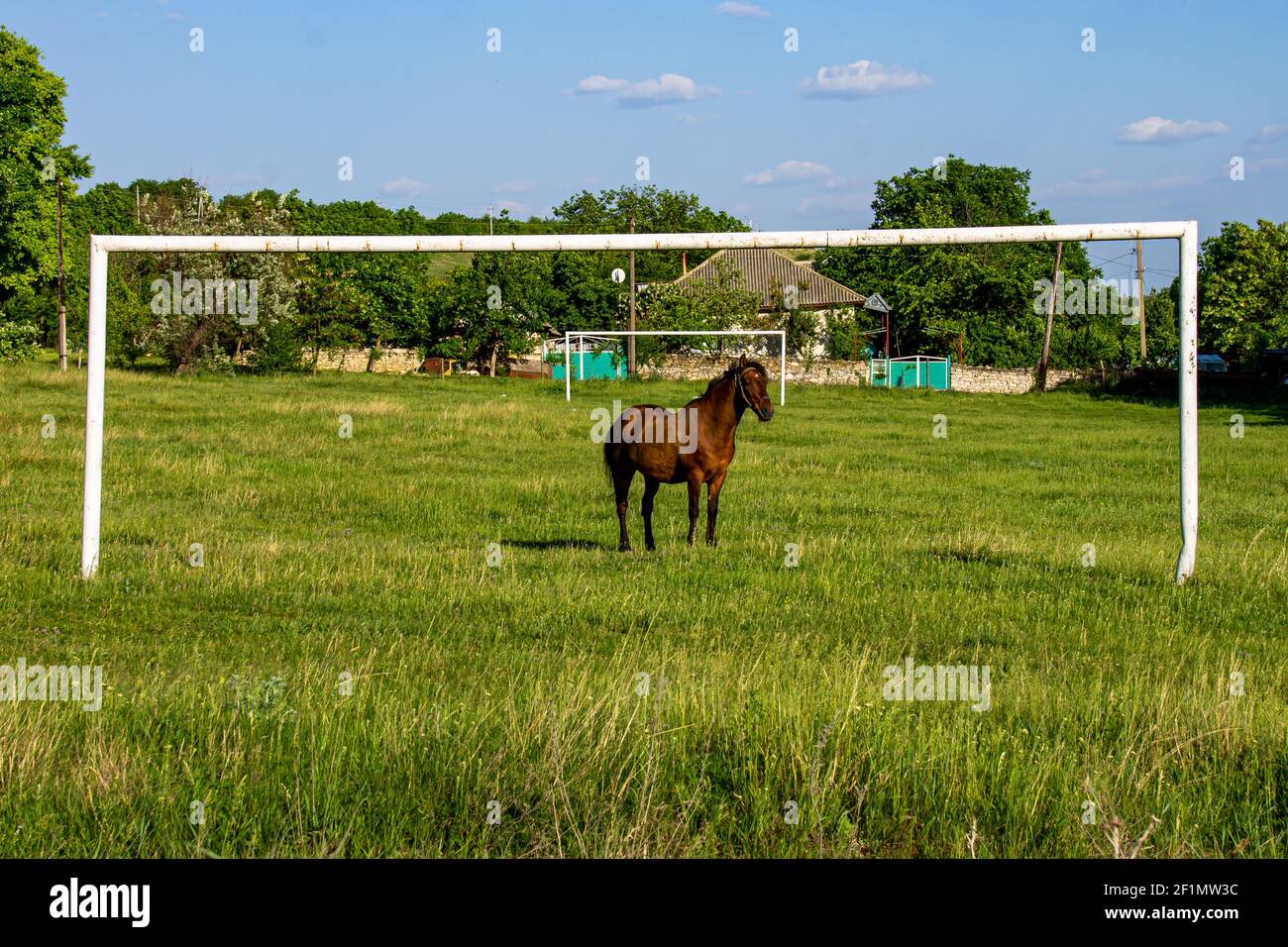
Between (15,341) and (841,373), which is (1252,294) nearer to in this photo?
(841,373)

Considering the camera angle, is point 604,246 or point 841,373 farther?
point 841,373

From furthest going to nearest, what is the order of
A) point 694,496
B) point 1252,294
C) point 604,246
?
point 1252,294 → point 694,496 → point 604,246

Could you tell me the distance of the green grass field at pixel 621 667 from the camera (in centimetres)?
489

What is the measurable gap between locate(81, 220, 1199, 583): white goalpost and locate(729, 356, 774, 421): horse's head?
7.73 feet

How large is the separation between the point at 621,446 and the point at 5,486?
32.9ft

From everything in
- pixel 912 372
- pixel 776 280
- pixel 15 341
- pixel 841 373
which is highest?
pixel 776 280

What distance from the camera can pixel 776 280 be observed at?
282 ft

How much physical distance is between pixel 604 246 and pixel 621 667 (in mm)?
4661

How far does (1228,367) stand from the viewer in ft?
250

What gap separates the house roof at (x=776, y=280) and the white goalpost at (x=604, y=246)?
6042 centimetres

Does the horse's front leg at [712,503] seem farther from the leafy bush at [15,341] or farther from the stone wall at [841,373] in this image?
the stone wall at [841,373]

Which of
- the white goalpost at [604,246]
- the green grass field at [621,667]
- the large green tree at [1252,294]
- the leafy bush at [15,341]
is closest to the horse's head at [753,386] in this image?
the green grass field at [621,667]

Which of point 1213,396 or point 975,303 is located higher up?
point 975,303

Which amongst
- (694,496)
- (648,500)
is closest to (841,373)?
(648,500)
